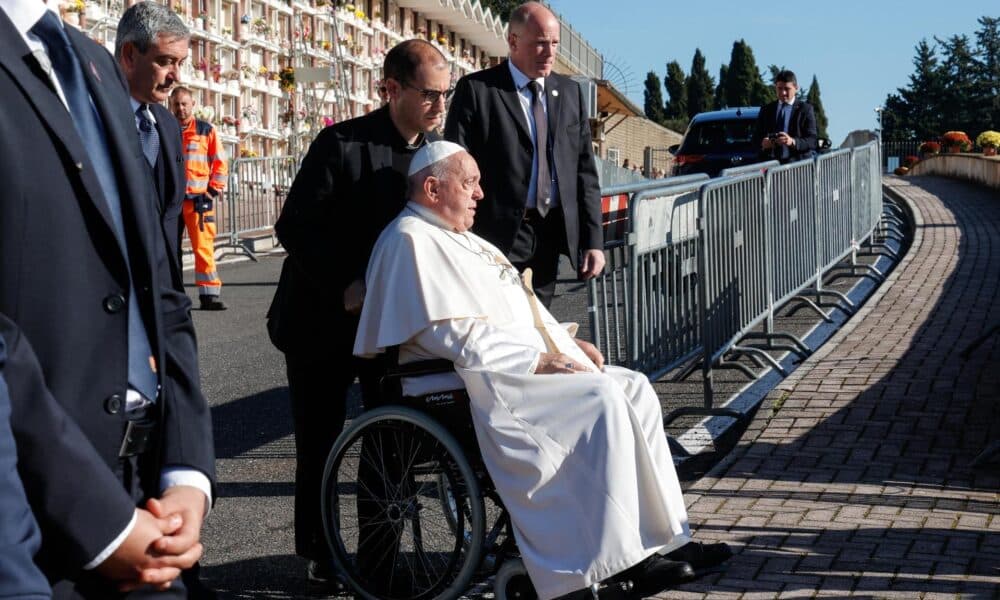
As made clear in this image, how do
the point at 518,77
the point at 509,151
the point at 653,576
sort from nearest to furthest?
the point at 653,576, the point at 509,151, the point at 518,77

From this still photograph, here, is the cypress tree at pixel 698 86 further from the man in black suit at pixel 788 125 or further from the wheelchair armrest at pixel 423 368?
the wheelchair armrest at pixel 423 368

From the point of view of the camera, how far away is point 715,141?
21.1 metres

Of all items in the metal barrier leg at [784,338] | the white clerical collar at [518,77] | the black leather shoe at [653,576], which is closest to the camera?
the black leather shoe at [653,576]

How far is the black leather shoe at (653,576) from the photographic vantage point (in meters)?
4.34

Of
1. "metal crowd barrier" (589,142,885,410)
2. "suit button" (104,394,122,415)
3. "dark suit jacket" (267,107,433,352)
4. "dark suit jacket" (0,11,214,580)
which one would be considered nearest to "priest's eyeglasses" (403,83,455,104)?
"dark suit jacket" (267,107,433,352)

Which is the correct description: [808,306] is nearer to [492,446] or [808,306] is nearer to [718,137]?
[492,446]

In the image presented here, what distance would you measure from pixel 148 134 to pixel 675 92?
431ft

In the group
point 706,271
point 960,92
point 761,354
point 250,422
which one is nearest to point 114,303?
point 250,422

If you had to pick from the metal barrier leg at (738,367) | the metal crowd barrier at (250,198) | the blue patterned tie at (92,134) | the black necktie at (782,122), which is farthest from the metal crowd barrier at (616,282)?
the metal crowd barrier at (250,198)

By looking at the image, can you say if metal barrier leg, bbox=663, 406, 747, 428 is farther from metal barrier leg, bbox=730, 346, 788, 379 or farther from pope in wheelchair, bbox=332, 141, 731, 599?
pope in wheelchair, bbox=332, 141, 731, 599

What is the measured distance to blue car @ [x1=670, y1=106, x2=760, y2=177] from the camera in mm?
20625

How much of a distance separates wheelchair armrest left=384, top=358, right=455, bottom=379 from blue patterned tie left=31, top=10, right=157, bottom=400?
242cm

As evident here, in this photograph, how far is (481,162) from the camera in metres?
6.15

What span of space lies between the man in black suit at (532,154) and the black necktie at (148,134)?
46.2 inches
